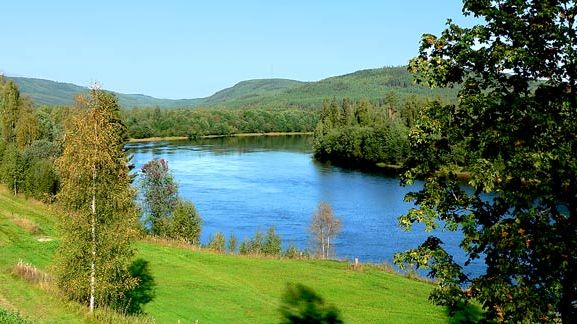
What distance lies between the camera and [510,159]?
10766 millimetres

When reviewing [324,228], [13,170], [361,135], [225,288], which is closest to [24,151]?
[13,170]

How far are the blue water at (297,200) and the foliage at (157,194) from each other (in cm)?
516

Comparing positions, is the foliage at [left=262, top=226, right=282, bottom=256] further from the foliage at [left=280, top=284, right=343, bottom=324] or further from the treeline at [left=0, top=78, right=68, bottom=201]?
the treeline at [left=0, top=78, right=68, bottom=201]

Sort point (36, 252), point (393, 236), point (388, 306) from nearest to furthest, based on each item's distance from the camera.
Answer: point (388, 306), point (36, 252), point (393, 236)

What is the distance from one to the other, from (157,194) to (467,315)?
38691mm

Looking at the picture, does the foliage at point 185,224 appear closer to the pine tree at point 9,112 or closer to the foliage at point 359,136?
the pine tree at point 9,112

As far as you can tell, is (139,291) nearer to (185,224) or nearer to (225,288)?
(225,288)

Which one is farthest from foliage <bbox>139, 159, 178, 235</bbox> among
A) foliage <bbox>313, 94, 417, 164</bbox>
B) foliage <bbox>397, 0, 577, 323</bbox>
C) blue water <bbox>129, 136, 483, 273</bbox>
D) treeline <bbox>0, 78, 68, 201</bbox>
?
foliage <bbox>313, 94, 417, 164</bbox>

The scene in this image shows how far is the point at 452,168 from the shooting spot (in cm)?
1141

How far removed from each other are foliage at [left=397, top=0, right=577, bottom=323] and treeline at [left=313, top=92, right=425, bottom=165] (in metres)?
101

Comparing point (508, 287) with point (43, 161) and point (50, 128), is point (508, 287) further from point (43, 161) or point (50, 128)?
point (50, 128)

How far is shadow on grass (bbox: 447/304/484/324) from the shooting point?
29805 millimetres

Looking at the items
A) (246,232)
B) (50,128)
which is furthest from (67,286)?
(50,128)

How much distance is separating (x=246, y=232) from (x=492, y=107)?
54215mm
